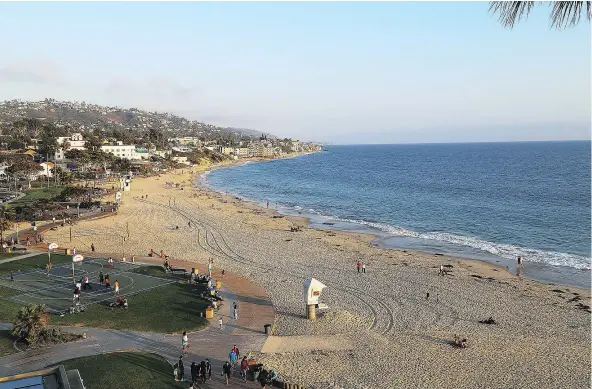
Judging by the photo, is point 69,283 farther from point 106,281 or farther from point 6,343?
point 6,343

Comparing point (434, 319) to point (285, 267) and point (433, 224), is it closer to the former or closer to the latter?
point (285, 267)

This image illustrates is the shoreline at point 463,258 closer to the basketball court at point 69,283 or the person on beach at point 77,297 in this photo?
the basketball court at point 69,283

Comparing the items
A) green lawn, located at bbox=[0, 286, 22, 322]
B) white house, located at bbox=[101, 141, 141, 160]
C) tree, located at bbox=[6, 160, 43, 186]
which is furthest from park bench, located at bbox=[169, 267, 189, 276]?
white house, located at bbox=[101, 141, 141, 160]

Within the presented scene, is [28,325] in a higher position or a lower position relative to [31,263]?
higher

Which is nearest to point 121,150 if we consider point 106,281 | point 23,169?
point 23,169

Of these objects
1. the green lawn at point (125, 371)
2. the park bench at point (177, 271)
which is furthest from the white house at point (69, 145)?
the green lawn at point (125, 371)

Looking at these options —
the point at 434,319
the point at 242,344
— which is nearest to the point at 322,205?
the point at 434,319
